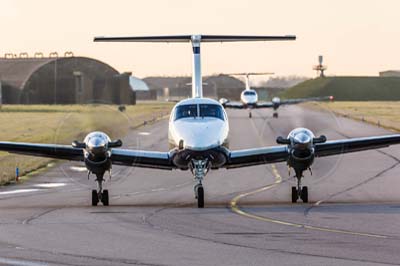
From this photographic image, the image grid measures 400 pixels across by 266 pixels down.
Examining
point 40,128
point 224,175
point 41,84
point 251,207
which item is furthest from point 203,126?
point 41,84

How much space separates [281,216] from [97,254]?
7291 mm

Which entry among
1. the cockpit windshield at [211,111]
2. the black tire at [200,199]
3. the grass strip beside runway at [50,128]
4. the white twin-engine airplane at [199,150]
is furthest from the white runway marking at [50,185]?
the black tire at [200,199]

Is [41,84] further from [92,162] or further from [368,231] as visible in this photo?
[368,231]

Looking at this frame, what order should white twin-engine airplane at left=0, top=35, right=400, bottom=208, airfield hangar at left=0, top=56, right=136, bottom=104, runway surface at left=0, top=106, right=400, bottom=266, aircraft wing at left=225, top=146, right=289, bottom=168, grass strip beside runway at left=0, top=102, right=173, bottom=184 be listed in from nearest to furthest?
runway surface at left=0, top=106, right=400, bottom=266 → white twin-engine airplane at left=0, top=35, right=400, bottom=208 → aircraft wing at left=225, top=146, right=289, bottom=168 → grass strip beside runway at left=0, top=102, right=173, bottom=184 → airfield hangar at left=0, top=56, right=136, bottom=104

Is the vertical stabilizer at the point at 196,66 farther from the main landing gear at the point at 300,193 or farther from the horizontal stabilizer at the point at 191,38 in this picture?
the main landing gear at the point at 300,193

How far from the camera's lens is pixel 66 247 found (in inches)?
613

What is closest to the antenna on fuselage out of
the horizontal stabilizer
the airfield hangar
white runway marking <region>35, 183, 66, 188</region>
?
the horizontal stabilizer

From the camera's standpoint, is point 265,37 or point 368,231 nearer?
point 368,231

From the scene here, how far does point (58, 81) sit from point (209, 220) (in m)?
114

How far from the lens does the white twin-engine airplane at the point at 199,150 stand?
23.9 metres

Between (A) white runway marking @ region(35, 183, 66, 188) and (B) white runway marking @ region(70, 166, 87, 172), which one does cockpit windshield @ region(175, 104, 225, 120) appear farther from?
(B) white runway marking @ region(70, 166, 87, 172)

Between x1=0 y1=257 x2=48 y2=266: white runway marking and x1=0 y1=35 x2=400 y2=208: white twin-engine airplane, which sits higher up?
x1=0 y1=35 x2=400 y2=208: white twin-engine airplane

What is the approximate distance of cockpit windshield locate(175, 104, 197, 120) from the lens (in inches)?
989

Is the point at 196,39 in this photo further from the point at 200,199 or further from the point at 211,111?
the point at 200,199
